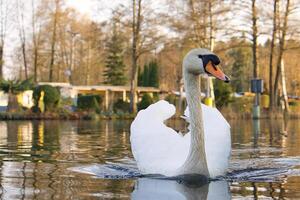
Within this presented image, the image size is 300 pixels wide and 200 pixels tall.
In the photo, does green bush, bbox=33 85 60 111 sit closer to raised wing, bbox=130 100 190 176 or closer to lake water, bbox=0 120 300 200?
lake water, bbox=0 120 300 200

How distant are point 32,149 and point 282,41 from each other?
33438mm

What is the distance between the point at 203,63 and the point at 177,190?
1.53 m

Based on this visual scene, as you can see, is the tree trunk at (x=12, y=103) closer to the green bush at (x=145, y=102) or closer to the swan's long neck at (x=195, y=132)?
the green bush at (x=145, y=102)

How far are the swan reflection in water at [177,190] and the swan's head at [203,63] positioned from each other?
1.18 metres

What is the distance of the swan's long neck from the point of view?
696cm

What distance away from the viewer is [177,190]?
639 centimetres

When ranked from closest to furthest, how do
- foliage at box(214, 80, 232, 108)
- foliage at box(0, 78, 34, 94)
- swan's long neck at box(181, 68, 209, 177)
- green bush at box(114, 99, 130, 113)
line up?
1. swan's long neck at box(181, 68, 209, 177)
2. foliage at box(0, 78, 34, 94)
3. foliage at box(214, 80, 232, 108)
4. green bush at box(114, 99, 130, 113)

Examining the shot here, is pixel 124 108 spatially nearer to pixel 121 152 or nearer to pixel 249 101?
pixel 249 101

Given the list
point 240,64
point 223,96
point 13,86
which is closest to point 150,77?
point 240,64

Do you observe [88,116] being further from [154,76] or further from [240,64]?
[240,64]

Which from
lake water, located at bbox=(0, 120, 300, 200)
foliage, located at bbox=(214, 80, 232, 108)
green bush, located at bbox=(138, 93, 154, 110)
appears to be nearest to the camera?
lake water, located at bbox=(0, 120, 300, 200)

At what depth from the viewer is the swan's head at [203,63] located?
6895mm

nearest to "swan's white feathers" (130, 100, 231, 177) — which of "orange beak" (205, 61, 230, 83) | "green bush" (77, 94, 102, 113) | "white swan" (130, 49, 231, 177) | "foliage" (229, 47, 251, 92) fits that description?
"white swan" (130, 49, 231, 177)

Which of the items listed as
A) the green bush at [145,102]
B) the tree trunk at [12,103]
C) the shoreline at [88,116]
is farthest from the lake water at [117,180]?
the green bush at [145,102]
